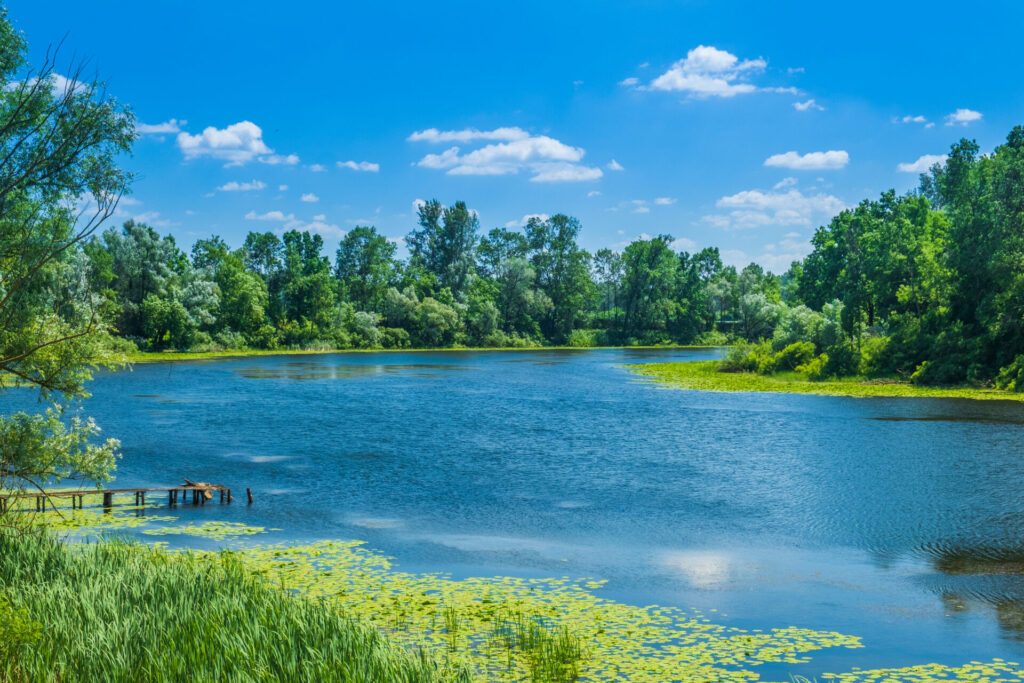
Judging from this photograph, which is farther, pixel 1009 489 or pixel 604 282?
pixel 604 282

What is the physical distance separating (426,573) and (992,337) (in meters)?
50.0

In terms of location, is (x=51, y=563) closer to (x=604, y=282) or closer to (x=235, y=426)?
(x=235, y=426)

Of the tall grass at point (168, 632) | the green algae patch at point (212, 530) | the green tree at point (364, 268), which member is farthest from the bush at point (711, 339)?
the tall grass at point (168, 632)

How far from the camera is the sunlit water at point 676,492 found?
712 inches

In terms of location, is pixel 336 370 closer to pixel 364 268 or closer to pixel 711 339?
pixel 364 268

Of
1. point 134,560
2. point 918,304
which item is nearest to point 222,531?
point 134,560

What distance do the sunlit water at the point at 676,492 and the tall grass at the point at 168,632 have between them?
6.74m

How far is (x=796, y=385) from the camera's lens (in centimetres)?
6588

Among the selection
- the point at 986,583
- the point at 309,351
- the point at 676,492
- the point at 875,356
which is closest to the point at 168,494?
the point at 676,492

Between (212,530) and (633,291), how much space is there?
13645 centimetres

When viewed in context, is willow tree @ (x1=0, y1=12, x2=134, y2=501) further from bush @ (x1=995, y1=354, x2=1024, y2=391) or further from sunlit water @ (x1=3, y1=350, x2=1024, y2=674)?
bush @ (x1=995, y1=354, x2=1024, y2=391)

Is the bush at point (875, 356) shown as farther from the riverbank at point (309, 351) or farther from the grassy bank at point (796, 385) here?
the riverbank at point (309, 351)

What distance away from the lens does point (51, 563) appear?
15.3 metres

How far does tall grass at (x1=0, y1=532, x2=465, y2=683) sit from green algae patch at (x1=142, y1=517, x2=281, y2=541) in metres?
7.49
